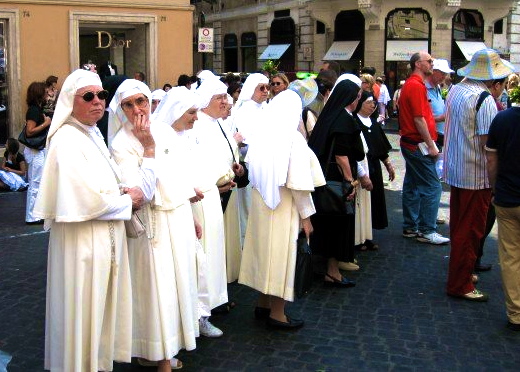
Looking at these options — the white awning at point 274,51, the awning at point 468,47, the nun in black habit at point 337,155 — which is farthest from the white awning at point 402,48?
the nun in black habit at point 337,155

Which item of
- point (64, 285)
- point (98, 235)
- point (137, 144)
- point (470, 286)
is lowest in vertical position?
point (470, 286)

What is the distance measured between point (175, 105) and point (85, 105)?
1.05 m

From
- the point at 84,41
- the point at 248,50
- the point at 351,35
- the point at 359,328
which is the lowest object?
the point at 359,328

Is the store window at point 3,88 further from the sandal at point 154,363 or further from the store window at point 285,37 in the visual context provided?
the store window at point 285,37

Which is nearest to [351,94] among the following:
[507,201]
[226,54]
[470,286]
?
[507,201]

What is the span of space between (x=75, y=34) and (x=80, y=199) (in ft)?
45.4

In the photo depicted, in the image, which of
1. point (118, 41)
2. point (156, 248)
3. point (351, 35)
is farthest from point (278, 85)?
point (351, 35)

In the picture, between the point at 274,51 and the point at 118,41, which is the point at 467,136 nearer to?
the point at 118,41

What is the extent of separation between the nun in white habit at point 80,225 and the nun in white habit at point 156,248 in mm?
274

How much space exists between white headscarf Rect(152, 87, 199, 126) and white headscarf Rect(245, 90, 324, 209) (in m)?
0.64

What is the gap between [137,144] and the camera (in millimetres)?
4297

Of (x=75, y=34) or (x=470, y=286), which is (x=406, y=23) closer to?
(x=75, y=34)

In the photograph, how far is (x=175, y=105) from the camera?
489 centimetres

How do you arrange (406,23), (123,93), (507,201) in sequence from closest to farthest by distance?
(123,93) < (507,201) < (406,23)
